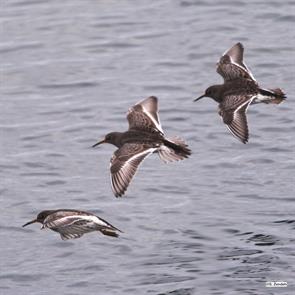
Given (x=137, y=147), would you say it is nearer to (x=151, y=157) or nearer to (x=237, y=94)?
(x=237, y=94)

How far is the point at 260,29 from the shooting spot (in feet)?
109

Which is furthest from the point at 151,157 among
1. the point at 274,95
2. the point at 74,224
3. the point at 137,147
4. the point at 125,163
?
the point at 74,224

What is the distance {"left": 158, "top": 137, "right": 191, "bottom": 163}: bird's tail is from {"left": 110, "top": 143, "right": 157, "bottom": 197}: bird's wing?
0.57ft

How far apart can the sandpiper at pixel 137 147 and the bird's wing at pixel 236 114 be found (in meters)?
1.03

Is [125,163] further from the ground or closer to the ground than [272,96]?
closer to the ground

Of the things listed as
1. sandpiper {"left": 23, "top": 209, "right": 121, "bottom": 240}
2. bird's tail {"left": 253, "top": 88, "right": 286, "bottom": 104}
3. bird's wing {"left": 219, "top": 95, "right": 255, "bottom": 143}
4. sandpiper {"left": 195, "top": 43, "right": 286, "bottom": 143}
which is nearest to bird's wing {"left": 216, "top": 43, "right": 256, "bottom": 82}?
sandpiper {"left": 195, "top": 43, "right": 286, "bottom": 143}

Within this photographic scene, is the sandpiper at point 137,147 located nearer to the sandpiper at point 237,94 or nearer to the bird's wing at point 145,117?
the bird's wing at point 145,117

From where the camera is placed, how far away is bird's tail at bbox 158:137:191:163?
20.9 metres

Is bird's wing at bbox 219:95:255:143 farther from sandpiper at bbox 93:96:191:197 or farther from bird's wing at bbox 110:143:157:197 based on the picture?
bird's wing at bbox 110:143:157:197

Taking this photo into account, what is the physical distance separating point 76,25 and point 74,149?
7.38 metres

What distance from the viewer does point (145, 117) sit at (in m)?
22.7

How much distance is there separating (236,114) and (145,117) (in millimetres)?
1589

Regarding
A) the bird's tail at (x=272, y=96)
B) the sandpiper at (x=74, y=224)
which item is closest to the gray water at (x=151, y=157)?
the sandpiper at (x=74, y=224)

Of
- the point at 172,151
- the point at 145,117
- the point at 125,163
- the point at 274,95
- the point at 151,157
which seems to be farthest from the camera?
the point at 151,157
